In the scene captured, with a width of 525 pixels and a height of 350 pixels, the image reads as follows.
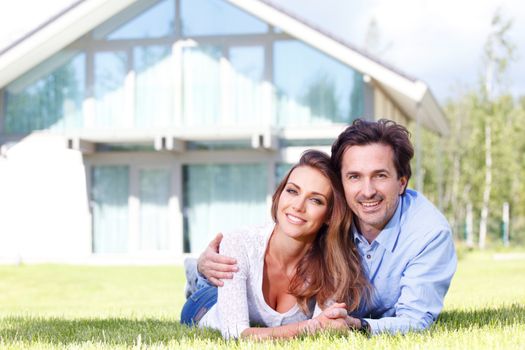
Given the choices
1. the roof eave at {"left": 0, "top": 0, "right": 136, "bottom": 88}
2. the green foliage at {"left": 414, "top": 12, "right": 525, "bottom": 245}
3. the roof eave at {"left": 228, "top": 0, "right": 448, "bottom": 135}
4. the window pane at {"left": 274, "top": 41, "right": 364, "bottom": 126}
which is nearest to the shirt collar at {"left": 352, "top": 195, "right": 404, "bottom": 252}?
the roof eave at {"left": 228, "top": 0, "right": 448, "bottom": 135}

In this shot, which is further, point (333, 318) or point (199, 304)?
point (199, 304)

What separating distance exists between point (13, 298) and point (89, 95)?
26.0 ft

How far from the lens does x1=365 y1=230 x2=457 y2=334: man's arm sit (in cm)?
441

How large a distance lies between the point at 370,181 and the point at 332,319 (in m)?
0.76

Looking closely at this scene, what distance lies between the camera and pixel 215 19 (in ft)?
61.2

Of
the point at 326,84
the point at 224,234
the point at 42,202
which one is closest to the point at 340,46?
the point at 326,84

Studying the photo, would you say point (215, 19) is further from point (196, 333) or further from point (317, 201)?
point (317, 201)

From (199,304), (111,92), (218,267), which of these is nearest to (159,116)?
(111,92)

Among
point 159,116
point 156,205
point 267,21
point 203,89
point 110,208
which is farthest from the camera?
point 110,208

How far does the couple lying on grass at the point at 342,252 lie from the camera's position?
4422mm

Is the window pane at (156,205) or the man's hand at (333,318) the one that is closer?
the man's hand at (333,318)

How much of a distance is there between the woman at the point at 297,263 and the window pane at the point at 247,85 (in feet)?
45.6

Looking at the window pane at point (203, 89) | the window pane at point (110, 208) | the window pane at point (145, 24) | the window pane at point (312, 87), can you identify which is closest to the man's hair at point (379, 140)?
the window pane at point (312, 87)

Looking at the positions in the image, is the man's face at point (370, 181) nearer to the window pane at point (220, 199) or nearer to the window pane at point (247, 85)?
the window pane at point (247, 85)
